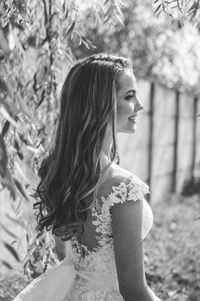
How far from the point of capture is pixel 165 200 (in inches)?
344

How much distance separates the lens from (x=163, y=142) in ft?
→ 28.7

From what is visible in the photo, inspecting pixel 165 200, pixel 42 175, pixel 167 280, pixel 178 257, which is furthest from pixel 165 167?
pixel 42 175

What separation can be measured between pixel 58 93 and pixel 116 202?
1.53 meters

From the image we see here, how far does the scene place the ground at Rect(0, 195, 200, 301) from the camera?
13.9 ft

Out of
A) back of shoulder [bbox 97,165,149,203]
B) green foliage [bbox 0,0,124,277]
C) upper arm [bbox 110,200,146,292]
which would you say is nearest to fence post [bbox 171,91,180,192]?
green foliage [bbox 0,0,124,277]

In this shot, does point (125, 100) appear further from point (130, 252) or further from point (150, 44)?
point (150, 44)

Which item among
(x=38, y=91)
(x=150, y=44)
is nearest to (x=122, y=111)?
(x=38, y=91)

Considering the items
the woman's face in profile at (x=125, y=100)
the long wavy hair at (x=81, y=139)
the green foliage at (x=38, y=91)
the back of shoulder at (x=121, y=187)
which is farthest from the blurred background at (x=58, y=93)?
the woman's face in profile at (x=125, y=100)

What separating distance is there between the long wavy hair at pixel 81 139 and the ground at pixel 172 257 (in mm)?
1132

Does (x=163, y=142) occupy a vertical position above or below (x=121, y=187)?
below

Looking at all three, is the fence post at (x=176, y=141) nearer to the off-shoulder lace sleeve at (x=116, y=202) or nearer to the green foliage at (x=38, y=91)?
the green foliage at (x=38, y=91)

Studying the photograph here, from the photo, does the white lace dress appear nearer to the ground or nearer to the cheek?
the cheek

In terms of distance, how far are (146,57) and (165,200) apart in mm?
4443

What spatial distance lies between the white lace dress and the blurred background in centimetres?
24
